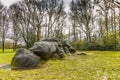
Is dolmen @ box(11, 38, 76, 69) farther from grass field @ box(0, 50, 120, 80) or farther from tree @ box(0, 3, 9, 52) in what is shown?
tree @ box(0, 3, 9, 52)

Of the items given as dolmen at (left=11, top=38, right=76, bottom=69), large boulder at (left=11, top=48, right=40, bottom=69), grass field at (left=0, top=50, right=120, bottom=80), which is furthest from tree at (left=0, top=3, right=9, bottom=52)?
grass field at (left=0, top=50, right=120, bottom=80)

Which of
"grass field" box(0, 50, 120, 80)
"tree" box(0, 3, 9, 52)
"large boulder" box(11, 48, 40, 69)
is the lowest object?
"grass field" box(0, 50, 120, 80)

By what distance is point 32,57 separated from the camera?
1234 centimetres

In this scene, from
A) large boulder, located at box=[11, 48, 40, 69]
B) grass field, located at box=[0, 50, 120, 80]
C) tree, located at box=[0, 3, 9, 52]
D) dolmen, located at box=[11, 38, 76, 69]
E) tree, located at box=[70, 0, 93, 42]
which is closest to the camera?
grass field, located at box=[0, 50, 120, 80]

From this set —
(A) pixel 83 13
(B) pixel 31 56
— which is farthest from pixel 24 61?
(A) pixel 83 13

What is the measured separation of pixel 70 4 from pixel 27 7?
8.20 m

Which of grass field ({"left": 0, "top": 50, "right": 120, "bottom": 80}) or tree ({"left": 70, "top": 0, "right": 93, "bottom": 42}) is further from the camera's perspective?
tree ({"left": 70, "top": 0, "right": 93, "bottom": 42})

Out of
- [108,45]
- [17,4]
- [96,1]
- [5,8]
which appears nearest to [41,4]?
[17,4]

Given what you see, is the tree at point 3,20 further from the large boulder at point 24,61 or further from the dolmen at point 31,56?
the large boulder at point 24,61

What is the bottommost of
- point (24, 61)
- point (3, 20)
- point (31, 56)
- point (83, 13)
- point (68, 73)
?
point (68, 73)

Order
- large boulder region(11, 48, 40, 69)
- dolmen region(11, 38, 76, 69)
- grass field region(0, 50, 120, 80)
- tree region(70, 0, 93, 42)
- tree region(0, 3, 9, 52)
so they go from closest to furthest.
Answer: grass field region(0, 50, 120, 80)
large boulder region(11, 48, 40, 69)
dolmen region(11, 38, 76, 69)
tree region(0, 3, 9, 52)
tree region(70, 0, 93, 42)

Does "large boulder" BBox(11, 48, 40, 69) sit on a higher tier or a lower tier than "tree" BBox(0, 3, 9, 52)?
lower

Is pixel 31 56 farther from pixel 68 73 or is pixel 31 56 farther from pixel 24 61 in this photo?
pixel 68 73

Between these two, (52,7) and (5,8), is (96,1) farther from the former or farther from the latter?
(5,8)
